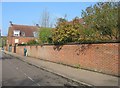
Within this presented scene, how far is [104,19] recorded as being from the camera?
60.2 feet

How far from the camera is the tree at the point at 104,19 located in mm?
17859

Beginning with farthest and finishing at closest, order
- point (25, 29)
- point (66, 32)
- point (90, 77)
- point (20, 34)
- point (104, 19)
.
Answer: point (25, 29) < point (20, 34) < point (66, 32) < point (104, 19) < point (90, 77)

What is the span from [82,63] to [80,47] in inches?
54.4

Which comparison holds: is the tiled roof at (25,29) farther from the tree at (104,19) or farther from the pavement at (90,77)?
the pavement at (90,77)

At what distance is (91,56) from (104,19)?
2973mm

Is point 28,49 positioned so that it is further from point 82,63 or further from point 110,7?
point 110,7

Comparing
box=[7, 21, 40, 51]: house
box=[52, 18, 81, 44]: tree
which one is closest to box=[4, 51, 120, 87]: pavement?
box=[52, 18, 81, 44]: tree

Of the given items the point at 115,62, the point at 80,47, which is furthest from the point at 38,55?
the point at 115,62

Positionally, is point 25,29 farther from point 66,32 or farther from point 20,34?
point 66,32

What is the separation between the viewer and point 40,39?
140ft

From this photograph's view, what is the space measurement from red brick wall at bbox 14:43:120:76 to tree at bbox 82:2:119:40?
121 centimetres

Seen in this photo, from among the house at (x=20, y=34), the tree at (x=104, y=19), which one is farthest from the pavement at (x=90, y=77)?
the house at (x=20, y=34)

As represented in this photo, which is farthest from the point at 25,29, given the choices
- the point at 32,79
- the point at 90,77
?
the point at 32,79

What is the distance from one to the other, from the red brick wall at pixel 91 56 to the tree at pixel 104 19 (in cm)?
121
